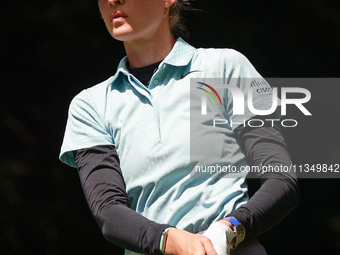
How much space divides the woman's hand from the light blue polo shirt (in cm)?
9

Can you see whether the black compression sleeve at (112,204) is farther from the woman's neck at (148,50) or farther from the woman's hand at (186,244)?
the woman's neck at (148,50)

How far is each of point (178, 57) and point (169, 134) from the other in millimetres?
247

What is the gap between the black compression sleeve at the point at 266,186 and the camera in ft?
3.75

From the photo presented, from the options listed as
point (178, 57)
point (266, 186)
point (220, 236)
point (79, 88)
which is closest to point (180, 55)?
point (178, 57)

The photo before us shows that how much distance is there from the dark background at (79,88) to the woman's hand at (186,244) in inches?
57.6

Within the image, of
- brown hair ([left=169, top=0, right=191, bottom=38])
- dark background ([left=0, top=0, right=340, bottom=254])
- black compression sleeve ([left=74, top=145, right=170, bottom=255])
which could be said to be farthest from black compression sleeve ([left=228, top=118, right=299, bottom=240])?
dark background ([left=0, top=0, right=340, bottom=254])

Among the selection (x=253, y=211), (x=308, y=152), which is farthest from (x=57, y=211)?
(x=253, y=211)

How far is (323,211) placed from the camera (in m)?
2.48

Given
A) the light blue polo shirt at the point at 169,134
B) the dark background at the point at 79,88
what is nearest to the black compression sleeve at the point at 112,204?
the light blue polo shirt at the point at 169,134

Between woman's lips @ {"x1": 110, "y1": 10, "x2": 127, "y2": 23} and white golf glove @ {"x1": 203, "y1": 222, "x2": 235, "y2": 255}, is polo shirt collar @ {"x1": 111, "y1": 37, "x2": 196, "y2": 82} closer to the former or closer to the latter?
woman's lips @ {"x1": 110, "y1": 10, "x2": 127, "y2": 23}

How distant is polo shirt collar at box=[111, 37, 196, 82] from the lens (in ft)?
4.51

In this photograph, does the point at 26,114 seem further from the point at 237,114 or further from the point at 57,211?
the point at 237,114

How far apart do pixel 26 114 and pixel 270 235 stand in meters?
1.36

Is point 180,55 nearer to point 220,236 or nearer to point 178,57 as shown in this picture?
point 178,57
